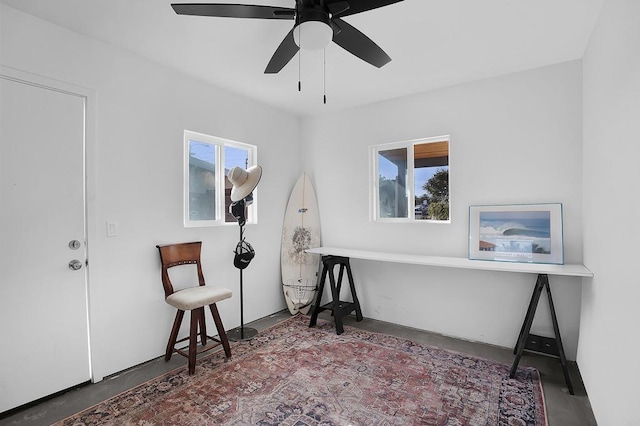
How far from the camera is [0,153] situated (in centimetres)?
199

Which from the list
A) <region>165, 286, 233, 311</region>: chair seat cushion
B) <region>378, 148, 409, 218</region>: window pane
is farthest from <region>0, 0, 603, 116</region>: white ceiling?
<region>165, 286, 233, 311</region>: chair seat cushion

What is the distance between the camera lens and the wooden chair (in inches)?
99.3

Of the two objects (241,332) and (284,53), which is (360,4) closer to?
(284,53)

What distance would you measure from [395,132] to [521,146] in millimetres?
1237

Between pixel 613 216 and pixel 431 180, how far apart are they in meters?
1.75

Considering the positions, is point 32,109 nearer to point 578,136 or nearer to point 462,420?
point 462,420

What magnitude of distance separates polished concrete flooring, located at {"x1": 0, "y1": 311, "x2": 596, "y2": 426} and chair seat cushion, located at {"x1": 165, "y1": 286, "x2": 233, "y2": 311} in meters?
0.56

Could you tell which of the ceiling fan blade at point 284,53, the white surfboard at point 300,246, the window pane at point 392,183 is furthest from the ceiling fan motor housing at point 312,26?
the white surfboard at point 300,246

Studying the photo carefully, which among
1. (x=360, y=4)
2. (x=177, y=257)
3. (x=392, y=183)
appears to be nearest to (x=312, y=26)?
(x=360, y=4)

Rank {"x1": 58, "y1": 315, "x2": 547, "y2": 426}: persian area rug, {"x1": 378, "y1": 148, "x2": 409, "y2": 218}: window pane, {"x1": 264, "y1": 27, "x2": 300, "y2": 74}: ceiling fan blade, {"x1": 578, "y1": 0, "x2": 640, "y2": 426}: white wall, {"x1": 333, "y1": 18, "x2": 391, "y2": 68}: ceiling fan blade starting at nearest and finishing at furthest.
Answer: {"x1": 578, "y1": 0, "x2": 640, "y2": 426}: white wall → {"x1": 333, "y1": 18, "x2": 391, "y2": 68}: ceiling fan blade → {"x1": 264, "y1": 27, "x2": 300, "y2": 74}: ceiling fan blade → {"x1": 58, "y1": 315, "x2": 547, "y2": 426}: persian area rug → {"x1": 378, "y1": 148, "x2": 409, "y2": 218}: window pane

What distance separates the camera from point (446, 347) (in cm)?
297

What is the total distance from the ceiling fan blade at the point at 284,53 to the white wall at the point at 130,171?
121 centimetres

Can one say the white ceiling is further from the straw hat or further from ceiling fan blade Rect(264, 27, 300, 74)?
the straw hat

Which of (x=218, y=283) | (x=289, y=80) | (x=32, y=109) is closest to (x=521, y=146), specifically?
(x=289, y=80)
